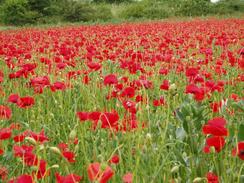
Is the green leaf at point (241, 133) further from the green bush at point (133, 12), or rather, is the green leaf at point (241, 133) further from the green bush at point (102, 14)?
the green bush at point (133, 12)

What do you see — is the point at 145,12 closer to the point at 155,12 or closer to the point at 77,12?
the point at 155,12

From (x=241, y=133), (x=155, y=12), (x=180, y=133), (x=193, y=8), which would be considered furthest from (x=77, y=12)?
(x=241, y=133)

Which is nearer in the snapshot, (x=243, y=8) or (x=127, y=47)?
(x=127, y=47)

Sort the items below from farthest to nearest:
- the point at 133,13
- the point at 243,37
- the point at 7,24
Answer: the point at 133,13, the point at 7,24, the point at 243,37

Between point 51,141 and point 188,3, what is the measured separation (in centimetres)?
2485

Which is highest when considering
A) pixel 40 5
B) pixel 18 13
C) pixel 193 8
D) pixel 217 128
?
pixel 40 5

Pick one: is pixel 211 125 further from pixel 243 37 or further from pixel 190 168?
pixel 243 37

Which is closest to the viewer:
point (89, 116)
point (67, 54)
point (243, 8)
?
point (89, 116)

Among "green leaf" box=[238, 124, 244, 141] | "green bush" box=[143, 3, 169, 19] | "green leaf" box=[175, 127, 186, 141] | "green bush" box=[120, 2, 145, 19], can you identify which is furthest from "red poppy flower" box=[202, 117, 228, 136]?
"green bush" box=[120, 2, 145, 19]

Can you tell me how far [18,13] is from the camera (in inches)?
877

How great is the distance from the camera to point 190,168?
5.66 ft

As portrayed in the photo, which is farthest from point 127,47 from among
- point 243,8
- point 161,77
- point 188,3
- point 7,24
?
point 243,8

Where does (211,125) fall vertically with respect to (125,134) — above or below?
above

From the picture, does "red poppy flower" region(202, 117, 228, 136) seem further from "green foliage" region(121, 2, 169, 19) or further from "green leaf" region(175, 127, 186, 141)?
"green foliage" region(121, 2, 169, 19)
